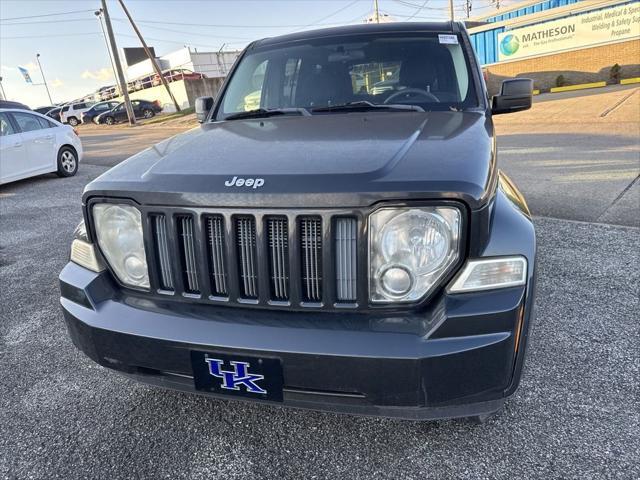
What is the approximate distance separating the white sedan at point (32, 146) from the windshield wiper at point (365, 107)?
7868mm

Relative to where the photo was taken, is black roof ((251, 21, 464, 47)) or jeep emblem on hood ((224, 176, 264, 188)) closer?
jeep emblem on hood ((224, 176, 264, 188))

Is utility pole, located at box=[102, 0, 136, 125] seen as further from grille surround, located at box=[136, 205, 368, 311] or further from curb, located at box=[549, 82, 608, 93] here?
grille surround, located at box=[136, 205, 368, 311]

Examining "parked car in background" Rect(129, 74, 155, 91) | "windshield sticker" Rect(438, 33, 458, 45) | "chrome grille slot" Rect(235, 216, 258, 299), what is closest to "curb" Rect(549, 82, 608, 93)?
"windshield sticker" Rect(438, 33, 458, 45)

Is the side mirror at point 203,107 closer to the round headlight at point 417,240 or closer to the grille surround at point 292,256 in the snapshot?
the grille surround at point 292,256

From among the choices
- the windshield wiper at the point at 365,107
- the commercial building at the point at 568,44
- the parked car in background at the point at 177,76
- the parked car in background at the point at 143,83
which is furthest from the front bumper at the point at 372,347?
the parked car in background at the point at 143,83

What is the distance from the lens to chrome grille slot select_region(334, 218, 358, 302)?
1.68m

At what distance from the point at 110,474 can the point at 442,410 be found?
4.47ft

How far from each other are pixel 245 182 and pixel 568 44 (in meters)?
23.2

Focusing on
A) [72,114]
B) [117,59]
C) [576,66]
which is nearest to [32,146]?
[576,66]

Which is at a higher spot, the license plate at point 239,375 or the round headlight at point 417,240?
the round headlight at point 417,240

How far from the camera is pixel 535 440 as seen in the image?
2035 mm

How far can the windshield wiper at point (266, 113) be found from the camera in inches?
114

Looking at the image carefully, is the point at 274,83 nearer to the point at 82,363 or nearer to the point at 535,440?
the point at 82,363

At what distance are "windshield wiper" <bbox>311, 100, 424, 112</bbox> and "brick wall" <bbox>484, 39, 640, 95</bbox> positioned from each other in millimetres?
17669
